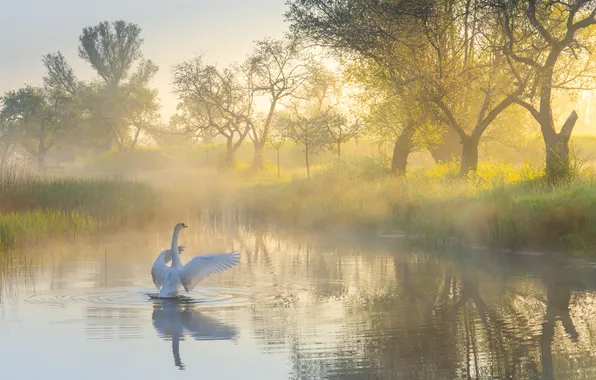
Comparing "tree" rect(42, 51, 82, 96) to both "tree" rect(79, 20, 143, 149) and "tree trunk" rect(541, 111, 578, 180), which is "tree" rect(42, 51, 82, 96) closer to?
"tree" rect(79, 20, 143, 149)

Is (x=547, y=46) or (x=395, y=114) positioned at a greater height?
(x=547, y=46)

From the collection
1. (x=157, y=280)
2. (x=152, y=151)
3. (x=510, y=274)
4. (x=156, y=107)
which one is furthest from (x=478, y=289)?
(x=156, y=107)

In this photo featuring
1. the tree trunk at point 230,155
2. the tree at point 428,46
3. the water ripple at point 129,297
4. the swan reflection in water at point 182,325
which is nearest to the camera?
the swan reflection in water at point 182,325

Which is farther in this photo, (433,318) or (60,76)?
(60,76)

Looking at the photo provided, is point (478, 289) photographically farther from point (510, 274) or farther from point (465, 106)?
point (465, 106)

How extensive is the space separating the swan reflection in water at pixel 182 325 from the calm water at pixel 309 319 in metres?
0.03

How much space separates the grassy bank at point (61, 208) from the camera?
80.4 feet

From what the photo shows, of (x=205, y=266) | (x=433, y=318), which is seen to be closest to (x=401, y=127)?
(x=205, y=266)

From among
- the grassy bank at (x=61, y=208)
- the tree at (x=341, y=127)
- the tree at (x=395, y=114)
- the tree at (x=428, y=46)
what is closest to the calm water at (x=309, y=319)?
the grassy bank at (x=61, y=208)

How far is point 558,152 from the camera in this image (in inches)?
1136

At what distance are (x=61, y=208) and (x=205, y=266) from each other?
15881mm

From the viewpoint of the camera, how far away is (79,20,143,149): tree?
105 meters

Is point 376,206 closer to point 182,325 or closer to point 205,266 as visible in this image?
point 205,266

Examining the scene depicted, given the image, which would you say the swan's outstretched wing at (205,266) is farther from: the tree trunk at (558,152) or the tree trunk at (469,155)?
the tree trunk at (469,155)
